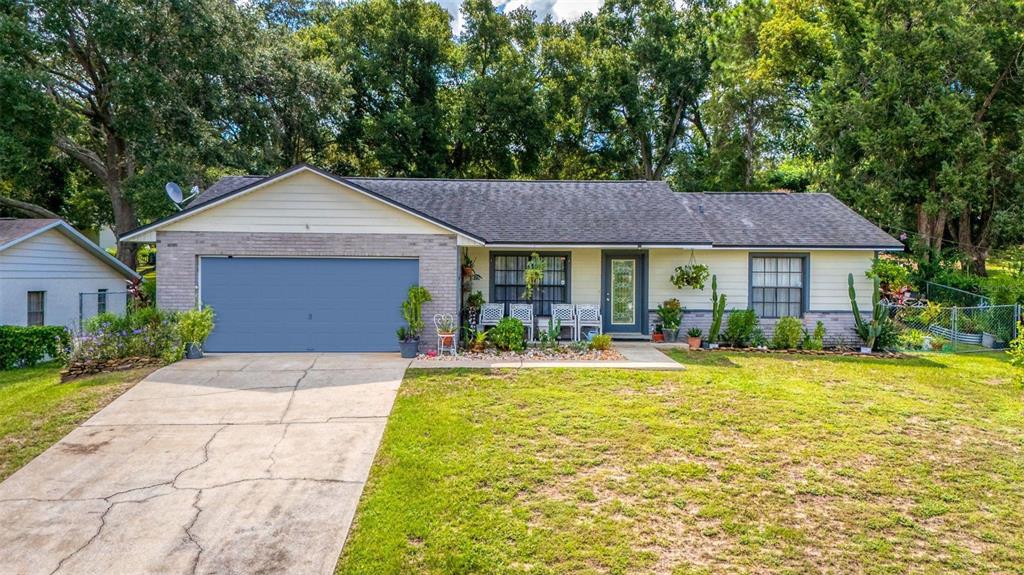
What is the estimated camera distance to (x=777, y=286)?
13.8m

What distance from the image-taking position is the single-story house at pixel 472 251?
36.1 ft

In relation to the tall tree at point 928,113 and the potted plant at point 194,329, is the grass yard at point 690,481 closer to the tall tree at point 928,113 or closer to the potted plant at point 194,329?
the potted plant at point 194,329

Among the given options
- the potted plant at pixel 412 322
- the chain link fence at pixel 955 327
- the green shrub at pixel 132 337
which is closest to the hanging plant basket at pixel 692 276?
the chain link fence at pixel 955 327

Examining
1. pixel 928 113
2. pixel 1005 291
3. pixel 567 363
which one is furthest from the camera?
pixel 928 113

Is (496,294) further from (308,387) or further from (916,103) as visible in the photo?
(916,103)

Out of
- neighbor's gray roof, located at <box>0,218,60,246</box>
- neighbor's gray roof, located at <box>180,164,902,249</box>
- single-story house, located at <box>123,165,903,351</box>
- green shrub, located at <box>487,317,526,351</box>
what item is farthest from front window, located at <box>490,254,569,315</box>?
neighbor's gray roof, located at <box>0,218,60,246</box>

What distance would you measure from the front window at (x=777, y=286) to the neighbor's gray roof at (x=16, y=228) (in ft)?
60.4

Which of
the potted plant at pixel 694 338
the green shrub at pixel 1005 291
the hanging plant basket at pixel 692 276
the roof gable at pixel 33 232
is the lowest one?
the potted plant at pixel 694 338

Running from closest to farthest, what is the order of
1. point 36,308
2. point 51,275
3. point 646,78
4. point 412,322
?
point 412,322
point 36,308
point 51,275
point 646,78

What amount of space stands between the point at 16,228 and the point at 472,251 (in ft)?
38.2

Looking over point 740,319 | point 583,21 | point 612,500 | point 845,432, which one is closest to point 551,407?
point 612,500

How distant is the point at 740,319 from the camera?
13.0 m

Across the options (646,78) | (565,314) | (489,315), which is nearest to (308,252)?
(489,315)

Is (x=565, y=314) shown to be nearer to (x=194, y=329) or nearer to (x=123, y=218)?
(x=194, y=329)
